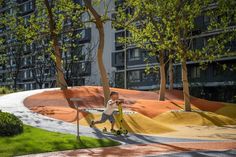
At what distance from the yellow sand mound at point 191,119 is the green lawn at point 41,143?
30.6ft

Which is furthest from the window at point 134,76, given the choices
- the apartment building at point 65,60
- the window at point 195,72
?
the window at point 195,72

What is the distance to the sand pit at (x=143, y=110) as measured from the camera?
2088 centimetres

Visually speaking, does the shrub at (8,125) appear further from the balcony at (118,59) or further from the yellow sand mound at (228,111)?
the balcony at (118,59)

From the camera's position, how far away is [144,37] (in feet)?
104

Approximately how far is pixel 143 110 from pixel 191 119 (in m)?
2.83

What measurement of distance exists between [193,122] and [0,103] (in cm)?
1182

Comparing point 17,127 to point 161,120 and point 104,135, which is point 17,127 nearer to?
point 104,135

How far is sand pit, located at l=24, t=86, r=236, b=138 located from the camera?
2088cm

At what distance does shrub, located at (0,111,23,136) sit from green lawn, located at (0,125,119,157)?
0.26m

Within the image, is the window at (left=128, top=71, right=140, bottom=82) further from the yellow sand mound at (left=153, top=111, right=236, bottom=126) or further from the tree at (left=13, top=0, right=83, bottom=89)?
the yellow sand mound at (left=153, top=111, right=236, bottom=126)

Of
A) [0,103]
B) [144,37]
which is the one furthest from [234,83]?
[0,103]

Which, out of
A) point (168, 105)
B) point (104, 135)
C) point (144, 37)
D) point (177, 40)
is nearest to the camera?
point (104, 135)

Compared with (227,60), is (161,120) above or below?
below

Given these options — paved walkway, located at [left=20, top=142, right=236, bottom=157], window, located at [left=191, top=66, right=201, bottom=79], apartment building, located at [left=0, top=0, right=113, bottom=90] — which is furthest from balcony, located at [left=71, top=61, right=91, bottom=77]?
paved walkway, located at [left=20, top=142, right=236, bottom=157]
